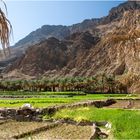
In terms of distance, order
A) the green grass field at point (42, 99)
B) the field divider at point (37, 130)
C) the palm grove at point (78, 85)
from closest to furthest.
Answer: the field divider at point (37, 130) < the green grass field at point (42, 99) < the palm grove at point (78, 85)

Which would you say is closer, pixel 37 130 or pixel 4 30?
pixel 4 30

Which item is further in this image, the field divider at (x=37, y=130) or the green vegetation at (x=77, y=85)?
the green vegetation at (x=77, y=85)

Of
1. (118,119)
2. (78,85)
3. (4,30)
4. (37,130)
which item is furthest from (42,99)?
(78,85)

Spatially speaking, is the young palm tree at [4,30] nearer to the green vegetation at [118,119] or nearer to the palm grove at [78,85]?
the green vegetation at [118,119]

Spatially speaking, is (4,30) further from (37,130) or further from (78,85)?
(78,85)

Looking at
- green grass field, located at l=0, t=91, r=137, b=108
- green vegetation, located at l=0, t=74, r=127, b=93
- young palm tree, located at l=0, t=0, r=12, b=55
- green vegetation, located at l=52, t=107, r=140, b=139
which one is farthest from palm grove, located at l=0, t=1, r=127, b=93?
young palm tree, located at l=0, t=0, r=12, b=55

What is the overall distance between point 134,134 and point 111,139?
127 cm

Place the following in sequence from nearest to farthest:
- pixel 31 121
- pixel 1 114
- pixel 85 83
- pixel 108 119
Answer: pixel 108 119 < pixel 31 121 < pixel 1 114 < pixel 85 83

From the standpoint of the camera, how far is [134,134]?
19141 millimetres

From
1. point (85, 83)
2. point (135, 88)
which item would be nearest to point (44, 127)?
point (135, 88)

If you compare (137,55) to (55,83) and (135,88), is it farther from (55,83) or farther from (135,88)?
(55,83)

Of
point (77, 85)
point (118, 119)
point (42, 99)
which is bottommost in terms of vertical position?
point (42, 99)

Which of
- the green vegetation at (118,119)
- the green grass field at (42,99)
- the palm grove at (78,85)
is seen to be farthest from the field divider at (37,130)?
the palm grove at (78,85)

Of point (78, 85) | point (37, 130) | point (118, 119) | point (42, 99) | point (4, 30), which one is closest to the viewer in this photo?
point (4, 30)
